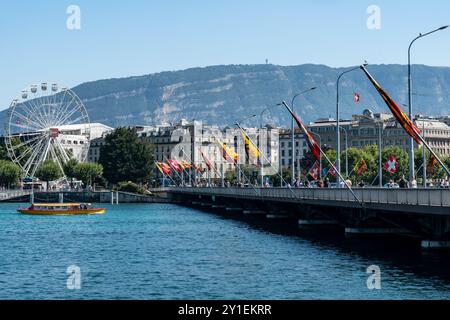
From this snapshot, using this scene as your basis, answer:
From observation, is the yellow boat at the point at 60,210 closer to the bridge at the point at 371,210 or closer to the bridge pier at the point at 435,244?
the bridge at the point at 371,210

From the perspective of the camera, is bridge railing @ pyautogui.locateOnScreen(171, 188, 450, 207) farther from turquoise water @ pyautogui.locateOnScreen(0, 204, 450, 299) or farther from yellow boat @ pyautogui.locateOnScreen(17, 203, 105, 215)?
yellow boat @ pyautogui.locateOnScreen(17, 203, 105, 215)

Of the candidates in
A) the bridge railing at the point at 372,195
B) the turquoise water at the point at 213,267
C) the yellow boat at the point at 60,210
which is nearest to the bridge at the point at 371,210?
the bridge railing at the point at 372,195

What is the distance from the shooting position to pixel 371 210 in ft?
→ 254

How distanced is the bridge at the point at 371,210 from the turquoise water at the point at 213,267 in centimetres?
199

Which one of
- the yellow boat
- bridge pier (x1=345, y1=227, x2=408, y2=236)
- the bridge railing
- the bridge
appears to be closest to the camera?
the bridge railing

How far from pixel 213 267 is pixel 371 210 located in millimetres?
17041

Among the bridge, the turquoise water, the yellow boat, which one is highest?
the bridge

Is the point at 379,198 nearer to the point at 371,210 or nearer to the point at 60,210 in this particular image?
the point at 371,210

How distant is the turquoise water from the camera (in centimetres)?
5222

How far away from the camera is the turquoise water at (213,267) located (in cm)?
5222

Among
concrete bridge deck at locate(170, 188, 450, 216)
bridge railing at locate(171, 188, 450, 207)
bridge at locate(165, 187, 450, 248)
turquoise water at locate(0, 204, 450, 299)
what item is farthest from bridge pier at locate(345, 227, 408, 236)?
bridge railing at locate(171, 188, 450, 207)

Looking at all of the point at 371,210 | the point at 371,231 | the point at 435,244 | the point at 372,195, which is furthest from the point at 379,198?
the point at 371,231

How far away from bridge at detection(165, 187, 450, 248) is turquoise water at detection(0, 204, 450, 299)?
199 cm
